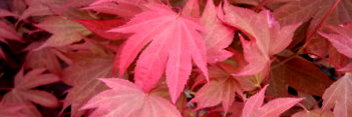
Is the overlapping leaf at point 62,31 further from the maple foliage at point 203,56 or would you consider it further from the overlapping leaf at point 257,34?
the overlapping leaf at point 257,34

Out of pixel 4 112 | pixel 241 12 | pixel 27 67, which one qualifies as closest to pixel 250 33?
pixel 241 12

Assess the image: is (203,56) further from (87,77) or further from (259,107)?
(87,77)

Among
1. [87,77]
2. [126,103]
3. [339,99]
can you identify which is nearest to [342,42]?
[339,99]

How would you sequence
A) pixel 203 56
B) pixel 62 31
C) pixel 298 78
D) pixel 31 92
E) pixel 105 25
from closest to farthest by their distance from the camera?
1. pixel 203 56
2. pixel 105 25
3. pixel 298 78
4. pixel 62 31
5. pixel 31 92

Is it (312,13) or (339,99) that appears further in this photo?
(312,13)

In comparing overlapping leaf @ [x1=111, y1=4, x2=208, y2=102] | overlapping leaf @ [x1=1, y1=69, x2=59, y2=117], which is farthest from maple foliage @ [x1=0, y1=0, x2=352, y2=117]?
overlapping leaf @ [x1=1, y1=69, x2=59, y2=117]

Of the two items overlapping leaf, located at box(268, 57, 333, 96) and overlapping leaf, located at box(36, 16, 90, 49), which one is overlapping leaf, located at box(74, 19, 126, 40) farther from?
overlapping leaf, located at box(268, 57, 333, 96)

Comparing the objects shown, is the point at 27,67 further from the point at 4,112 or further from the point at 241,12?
the point at 241,12

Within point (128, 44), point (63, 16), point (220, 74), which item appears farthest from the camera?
point (63, 16)
